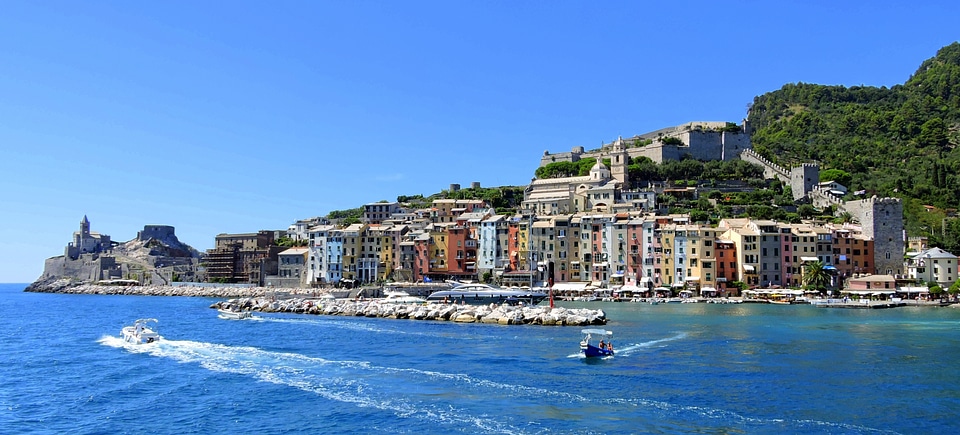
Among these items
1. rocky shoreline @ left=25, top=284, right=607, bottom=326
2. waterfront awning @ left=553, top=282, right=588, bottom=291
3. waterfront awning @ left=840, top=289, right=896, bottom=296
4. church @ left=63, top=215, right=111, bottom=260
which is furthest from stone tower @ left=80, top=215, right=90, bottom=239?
waterfront awning @ left=840, top=289, right=896, bottom=296

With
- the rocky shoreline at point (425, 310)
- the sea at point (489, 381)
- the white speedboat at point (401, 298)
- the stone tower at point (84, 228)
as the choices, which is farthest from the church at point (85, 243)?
the sea at point (489, 381)

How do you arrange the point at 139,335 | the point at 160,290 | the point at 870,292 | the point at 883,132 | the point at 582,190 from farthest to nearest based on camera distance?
the point at 883,132 → the point at 160,290 → the point at 582,190 → the point at 870,292 → the point at 139,335

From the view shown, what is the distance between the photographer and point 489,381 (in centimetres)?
2662

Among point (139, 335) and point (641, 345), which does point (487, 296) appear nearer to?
point (641, 345)

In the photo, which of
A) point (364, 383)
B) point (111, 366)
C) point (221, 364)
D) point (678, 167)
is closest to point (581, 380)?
point (364, 383)

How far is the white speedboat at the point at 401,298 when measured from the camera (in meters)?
66.1

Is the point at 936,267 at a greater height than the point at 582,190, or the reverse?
the point at 582,190

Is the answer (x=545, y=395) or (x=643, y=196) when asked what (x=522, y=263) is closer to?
(x=643, y=196)

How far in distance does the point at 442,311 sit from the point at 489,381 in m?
27.2

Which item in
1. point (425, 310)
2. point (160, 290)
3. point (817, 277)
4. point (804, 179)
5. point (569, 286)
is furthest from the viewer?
point (160, 290)

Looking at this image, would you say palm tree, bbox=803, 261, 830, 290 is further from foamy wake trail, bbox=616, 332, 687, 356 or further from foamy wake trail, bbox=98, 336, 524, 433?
A: foamy wake trail, bbox=98, 336, 524, 433

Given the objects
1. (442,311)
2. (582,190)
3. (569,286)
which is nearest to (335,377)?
(442,311)

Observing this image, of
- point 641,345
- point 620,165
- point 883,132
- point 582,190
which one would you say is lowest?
point 641,345

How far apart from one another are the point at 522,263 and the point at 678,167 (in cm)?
3314
